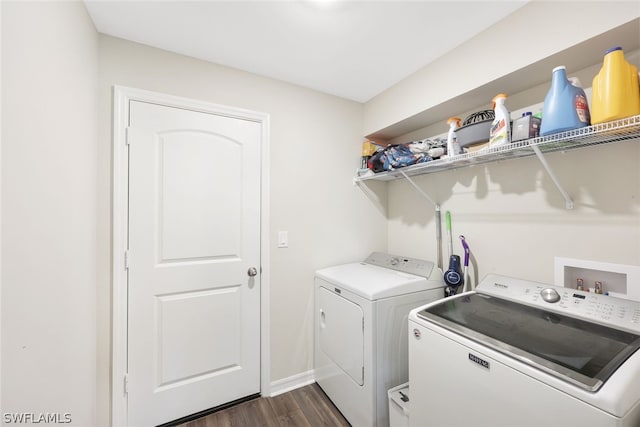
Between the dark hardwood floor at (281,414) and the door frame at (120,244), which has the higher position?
the door frame at (120,244)

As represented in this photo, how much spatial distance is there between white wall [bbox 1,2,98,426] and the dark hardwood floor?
2.47 feet

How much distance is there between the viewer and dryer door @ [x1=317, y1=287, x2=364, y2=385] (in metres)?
1.57

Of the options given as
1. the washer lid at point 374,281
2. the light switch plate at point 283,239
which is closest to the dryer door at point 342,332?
the washer lid at point 374,281

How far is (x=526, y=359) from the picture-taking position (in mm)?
829

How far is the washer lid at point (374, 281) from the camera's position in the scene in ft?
5.04

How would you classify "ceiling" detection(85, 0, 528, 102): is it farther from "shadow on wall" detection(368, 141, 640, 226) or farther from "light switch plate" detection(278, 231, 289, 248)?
"light switch plate" detection(278, 231, 289, 248)

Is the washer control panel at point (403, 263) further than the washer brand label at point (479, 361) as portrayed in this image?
Yes

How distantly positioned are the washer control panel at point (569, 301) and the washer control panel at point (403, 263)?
355mm

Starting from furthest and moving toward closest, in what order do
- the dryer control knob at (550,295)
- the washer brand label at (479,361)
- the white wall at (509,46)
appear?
the dryer control knob at (550,295)
the white wall at (509,46)
the washer brand label at (479,361)

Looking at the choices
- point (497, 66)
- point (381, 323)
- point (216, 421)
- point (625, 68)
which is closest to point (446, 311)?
point (381, 323)

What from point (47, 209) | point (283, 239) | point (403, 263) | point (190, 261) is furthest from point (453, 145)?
point (47, 209)

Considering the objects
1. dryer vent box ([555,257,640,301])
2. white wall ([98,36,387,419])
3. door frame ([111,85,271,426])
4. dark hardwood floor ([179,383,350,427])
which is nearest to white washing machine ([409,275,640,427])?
dryer vent box ([555,257,640,301])

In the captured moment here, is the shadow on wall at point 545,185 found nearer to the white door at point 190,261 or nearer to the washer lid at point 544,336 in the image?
the washer lid at point 544,336

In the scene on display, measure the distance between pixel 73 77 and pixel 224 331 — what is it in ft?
5.48
